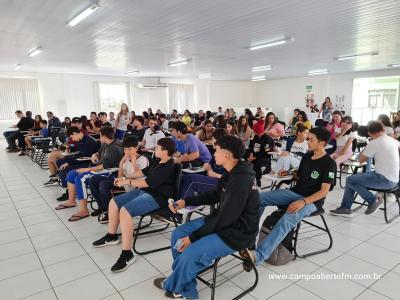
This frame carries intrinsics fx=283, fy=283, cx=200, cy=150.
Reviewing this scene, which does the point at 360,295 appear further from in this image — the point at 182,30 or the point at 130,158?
the point at 182,30


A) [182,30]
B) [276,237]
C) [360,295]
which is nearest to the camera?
[360,295]

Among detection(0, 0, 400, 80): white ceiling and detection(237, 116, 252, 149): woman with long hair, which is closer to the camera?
detection(0, 0, 400, 80): white ceiling

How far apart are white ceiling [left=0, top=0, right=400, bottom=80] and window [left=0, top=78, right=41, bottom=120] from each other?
435 cm


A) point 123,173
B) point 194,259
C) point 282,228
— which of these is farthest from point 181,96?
point 194,259

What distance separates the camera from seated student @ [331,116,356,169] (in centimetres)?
450

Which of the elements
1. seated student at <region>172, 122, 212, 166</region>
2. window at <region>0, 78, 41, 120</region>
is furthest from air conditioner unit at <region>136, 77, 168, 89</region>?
seated student at <region>172, 122, 212, 166</region>

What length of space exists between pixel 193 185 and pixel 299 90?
1484 centimetres

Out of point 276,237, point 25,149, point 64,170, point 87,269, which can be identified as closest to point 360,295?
point 276,237

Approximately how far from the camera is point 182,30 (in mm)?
5117

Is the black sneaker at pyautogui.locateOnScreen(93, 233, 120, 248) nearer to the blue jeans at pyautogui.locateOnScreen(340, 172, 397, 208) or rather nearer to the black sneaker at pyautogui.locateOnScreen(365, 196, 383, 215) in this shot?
the blue jeans at pyautogui.locateOnScreen(340, 172, 397, 208)

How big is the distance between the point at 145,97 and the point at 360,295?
13.7 metres

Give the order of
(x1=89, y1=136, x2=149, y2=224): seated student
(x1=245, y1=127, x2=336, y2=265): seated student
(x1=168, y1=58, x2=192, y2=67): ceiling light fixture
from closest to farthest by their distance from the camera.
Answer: (x1=245, y1=127, x2=336, y2=265): seated student → (x1=89, y1=136, x2=149, y2=224): seated student → (x1=168, y1=58, x2=192, y2=67): ceiling light fixture

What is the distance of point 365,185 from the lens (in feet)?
11.2

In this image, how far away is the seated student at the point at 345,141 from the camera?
14.8 feet
